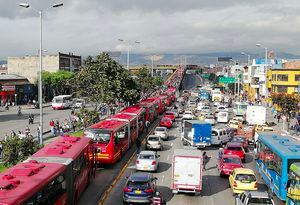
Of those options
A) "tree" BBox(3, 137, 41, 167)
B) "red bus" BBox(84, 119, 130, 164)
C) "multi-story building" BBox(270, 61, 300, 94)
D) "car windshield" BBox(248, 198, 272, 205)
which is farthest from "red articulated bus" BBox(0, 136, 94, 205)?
"multi-story building" BBox(270, 61, 300, 94)

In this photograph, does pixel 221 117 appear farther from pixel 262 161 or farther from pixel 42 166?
pixel 42 166

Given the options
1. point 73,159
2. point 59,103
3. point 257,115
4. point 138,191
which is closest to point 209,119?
point 257,115

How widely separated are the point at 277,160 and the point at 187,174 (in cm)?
458

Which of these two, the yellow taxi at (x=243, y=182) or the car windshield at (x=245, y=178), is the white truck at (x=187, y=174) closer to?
the yellow taxi at (x=243, y=182)

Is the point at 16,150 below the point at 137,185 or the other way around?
the other way around

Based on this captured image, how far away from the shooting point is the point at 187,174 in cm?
2342

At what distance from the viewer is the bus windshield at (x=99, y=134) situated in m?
29.2

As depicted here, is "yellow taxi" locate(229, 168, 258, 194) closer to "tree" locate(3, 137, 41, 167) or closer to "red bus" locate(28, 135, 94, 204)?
"red bus" locate(28, 135, 94, 204)

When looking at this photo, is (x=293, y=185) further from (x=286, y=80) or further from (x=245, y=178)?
(x=286, y=80)

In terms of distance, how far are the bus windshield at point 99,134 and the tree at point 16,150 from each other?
191 inches

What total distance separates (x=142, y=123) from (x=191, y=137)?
9609 millimetres

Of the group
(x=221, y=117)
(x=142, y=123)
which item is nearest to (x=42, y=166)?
(x=142, y=123)

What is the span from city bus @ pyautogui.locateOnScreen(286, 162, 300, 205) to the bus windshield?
42.3 ft

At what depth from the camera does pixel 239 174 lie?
23.9m
